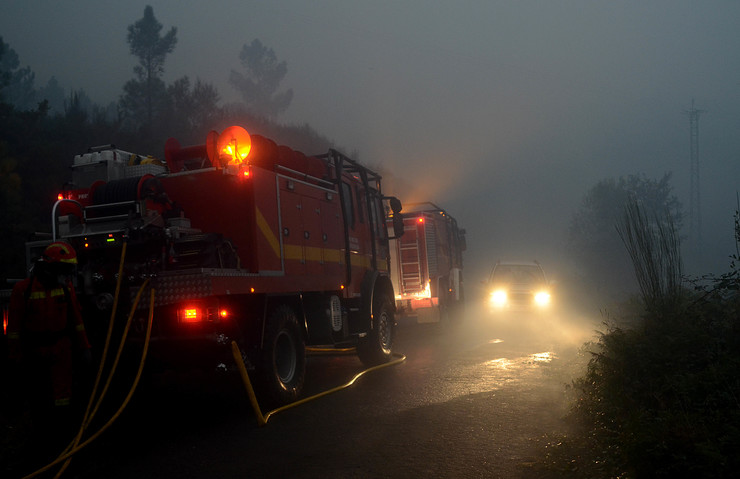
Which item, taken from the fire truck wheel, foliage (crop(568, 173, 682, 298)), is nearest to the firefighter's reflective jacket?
the fire truck wheel

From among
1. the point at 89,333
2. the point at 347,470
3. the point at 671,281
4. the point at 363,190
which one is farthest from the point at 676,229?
the point at 89,333

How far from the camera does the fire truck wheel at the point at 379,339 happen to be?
10891mm

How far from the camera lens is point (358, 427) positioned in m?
6.53

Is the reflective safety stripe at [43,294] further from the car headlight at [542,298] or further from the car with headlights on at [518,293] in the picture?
the car headlight at [542,298]

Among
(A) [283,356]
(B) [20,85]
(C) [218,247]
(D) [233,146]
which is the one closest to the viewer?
(C) [218,247]

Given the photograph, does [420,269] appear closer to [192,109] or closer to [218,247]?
[218,247]

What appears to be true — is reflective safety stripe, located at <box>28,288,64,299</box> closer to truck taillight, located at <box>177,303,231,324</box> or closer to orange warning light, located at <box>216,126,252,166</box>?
truck taillight, located at <box>177,303,231,324</box>

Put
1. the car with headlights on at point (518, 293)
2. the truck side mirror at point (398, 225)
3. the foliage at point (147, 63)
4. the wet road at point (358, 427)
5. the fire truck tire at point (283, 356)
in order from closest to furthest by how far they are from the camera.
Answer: the wet road at point (358, 427) → the fire truck tire at point (283, 356) → the truck side mirror at point (398, 225) → the car with headlights on at point (518, 293) → the foliage at point (147, 63)

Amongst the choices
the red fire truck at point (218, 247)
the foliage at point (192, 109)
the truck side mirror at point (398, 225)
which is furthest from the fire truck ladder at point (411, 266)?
the foliage at point (192, 109)

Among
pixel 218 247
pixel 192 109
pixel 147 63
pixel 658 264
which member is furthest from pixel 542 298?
pixel 147 63

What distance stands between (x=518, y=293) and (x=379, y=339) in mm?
8190

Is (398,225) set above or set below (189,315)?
above

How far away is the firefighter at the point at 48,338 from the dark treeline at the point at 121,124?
1.72m

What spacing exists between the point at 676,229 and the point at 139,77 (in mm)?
64152
